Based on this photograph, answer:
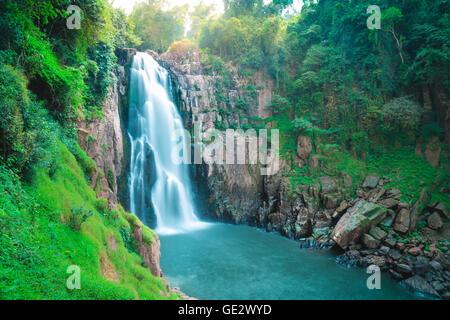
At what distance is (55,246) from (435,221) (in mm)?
14321

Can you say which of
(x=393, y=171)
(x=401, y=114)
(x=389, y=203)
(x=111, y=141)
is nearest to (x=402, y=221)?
(x=389, y=203)

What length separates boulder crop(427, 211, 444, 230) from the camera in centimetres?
1017

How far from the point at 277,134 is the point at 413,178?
28.8 ft

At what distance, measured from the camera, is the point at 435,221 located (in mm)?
10320

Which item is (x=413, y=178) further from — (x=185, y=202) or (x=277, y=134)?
(x=185, y=202)

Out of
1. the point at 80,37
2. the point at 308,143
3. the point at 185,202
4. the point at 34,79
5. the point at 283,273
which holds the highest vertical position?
the point at 80,37

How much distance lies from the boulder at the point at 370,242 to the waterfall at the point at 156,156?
32.0 feet

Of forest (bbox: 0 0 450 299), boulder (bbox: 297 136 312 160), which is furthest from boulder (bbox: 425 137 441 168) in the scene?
boulder (bbox: 297 136 312 160)

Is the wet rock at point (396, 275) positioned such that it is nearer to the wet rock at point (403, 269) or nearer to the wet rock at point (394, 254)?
the wet rock at point (403, 269)

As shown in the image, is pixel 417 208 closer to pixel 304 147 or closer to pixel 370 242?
pixel 370 242

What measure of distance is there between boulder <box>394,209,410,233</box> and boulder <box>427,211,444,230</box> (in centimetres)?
88

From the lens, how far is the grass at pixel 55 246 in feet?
9.36
